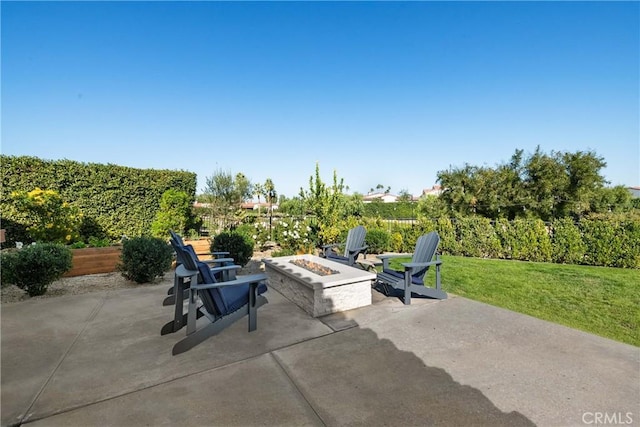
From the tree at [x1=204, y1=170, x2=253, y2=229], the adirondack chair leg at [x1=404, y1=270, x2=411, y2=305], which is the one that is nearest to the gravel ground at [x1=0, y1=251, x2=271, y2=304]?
the adirondack chair leg at [x1=404, y1=270, x2=411, y2=305]

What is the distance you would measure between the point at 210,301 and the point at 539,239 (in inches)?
342

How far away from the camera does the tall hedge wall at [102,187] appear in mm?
7486

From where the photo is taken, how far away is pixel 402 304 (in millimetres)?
3977

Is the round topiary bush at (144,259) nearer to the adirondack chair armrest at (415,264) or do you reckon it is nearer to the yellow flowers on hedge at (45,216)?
the yellow flowers on hedge at (45,216)

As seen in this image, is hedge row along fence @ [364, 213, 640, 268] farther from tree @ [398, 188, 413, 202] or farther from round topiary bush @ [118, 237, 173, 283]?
tree @ [398, 188, 413, 202]

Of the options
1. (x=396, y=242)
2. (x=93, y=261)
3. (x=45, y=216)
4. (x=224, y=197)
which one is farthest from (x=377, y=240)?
(x=45, y=216)

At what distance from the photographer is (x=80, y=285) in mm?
4988

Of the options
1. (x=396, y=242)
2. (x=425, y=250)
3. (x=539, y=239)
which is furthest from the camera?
(x=396, y=242)

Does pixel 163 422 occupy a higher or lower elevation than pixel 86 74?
lower

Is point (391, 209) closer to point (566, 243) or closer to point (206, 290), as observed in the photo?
point (566, 243)

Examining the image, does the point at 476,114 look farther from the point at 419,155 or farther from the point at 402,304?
the point at 402,304

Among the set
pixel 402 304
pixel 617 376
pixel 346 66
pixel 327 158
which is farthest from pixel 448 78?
pixel 617 376

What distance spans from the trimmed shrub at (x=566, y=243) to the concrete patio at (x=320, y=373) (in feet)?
18.1

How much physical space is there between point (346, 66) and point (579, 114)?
753 cm
